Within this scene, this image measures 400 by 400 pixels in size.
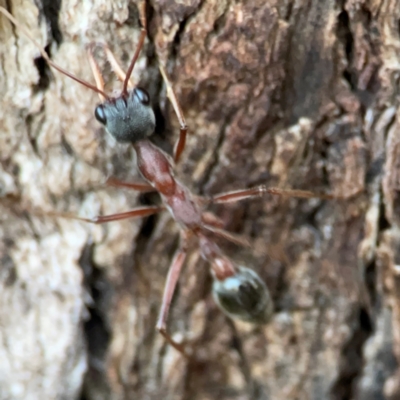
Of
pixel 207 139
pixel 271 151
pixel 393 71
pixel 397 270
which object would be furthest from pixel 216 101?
pixel 397 270

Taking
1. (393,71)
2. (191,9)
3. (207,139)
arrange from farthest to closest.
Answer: (207,139) < (393,71) < (191,9)

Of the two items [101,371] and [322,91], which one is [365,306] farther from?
[101,371]

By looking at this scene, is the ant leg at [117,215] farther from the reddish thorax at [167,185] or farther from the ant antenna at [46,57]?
the ant antenna at [46,57]

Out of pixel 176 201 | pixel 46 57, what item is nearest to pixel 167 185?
pixel 176 201

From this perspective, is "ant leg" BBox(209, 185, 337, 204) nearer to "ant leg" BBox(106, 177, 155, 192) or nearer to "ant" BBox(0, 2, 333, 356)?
"ant" BBox(0, 2, 333, 356)

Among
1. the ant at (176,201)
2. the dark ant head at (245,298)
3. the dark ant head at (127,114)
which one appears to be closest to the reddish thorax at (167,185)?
the ant at (176,201)

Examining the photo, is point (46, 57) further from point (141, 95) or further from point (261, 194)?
point (261, 194)

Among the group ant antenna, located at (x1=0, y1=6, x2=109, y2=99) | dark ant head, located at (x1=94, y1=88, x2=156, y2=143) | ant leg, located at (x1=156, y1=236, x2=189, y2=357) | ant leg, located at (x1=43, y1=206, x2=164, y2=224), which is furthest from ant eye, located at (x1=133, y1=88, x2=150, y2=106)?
ant leg, located at (x1=156, y1=236, x2=189, y2=357)
